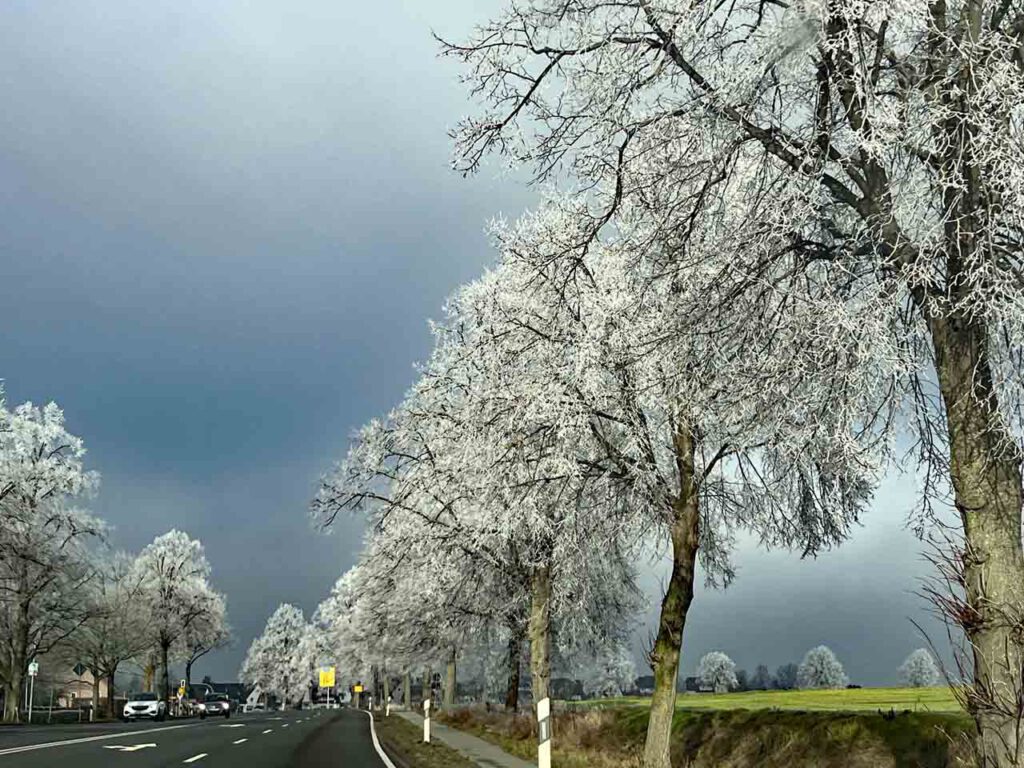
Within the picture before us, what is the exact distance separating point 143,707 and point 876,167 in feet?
174

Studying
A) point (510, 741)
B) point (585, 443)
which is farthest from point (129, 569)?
point (585, 443)

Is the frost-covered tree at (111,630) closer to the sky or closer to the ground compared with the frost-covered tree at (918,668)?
closer to the sky

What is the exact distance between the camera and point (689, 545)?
15.9 metres

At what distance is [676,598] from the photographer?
624 inches

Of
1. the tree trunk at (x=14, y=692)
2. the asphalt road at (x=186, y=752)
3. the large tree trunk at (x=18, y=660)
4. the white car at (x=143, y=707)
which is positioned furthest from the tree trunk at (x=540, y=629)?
the white car at (x=143, y=707)

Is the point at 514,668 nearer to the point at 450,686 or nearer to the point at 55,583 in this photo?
the point at 450,686

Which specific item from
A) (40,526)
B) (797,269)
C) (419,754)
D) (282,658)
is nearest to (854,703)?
(419,754)

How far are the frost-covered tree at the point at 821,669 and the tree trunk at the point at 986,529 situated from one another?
115 metres

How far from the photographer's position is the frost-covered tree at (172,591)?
74.2 meters

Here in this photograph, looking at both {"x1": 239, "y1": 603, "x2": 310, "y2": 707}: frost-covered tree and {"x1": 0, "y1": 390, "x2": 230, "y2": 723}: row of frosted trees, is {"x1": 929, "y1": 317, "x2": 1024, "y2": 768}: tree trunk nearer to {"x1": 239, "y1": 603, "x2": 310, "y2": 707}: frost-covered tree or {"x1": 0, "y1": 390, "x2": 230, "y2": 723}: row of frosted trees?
{"x1": 0, "y1": 390, "x2": 230, "y2": 723}: row of frosted trees

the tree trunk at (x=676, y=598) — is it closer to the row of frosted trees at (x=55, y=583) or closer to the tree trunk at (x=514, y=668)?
the tree trunk at (x=514, y=668)

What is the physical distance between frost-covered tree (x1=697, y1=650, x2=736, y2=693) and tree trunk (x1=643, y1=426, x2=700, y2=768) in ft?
348

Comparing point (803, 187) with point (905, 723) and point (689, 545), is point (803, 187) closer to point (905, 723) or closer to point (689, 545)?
point (689, 545)

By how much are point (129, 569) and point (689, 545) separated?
74455mm
